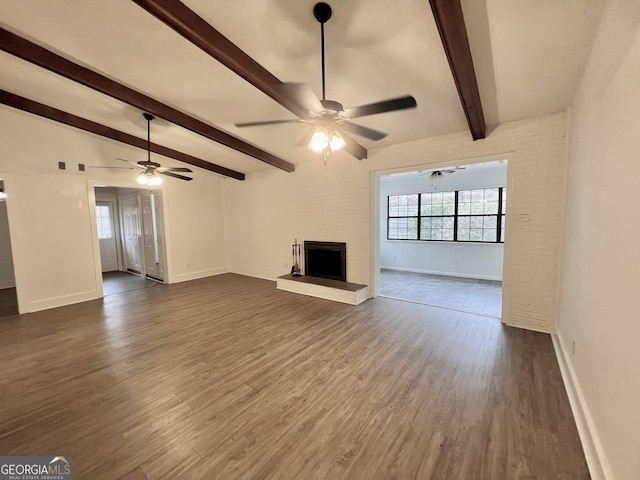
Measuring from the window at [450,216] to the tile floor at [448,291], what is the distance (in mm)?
1119

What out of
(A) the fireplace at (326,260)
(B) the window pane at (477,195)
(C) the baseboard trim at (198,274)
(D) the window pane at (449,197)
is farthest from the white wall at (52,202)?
(B) the window pane at (477,195)

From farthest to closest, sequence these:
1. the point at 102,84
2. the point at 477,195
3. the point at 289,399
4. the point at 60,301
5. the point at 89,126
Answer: the point at 477,195
the point at 60,301
the point at 89,126
the point at 102,84
the point at 289,399

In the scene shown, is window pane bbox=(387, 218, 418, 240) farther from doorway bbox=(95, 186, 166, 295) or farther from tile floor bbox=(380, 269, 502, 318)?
doorway bbox=(95, 186, 166, 295)

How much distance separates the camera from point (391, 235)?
308 inches

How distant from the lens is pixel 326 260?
542 centimetres

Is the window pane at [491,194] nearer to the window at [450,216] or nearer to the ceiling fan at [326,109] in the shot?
the window at [450,216]

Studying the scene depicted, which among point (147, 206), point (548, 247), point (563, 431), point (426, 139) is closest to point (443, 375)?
point (563, 431)

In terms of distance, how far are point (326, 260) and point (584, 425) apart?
13.5 ft

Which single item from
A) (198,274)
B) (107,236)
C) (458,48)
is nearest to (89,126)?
(198,274)

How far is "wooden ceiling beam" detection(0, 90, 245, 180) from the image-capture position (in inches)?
143

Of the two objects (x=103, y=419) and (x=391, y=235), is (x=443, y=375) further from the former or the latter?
(x=391, y=235)

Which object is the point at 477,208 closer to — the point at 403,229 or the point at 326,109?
the point at 403,229

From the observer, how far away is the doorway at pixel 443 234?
5508mm

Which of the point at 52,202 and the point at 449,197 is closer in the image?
the point at 52,202
